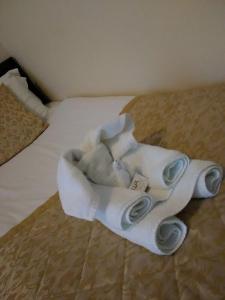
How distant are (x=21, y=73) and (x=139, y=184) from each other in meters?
1.70

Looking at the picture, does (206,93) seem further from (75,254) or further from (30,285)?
(30,285)

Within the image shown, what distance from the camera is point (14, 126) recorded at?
1813 mm

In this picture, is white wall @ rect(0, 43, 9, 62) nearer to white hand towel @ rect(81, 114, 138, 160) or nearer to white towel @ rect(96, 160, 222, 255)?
white hand towel @ rect(81, 114, 138, 160)

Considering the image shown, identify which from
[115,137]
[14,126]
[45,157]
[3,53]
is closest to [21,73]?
[3,53]

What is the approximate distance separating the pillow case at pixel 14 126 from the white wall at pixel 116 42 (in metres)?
0.40

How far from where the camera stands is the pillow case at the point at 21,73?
6.89 feet

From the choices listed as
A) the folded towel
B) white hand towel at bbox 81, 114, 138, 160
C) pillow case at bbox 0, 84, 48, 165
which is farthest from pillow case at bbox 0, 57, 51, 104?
the folded towel

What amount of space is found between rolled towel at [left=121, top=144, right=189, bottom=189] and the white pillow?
Result: 1.28m

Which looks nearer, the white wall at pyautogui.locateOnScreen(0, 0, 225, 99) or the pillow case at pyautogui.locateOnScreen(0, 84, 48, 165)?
the white wall at pyautogui.locateOnScreen(0, 0, 225, 99)

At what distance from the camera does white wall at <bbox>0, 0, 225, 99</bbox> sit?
4.42ft

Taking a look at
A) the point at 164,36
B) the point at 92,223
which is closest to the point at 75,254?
the point at 92,223

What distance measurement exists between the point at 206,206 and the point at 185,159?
16cm

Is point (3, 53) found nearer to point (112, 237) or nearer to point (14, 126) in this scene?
point (14, 126)

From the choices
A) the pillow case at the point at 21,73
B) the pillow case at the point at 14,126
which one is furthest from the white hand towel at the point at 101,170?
the pillow case at the point at 21,73
